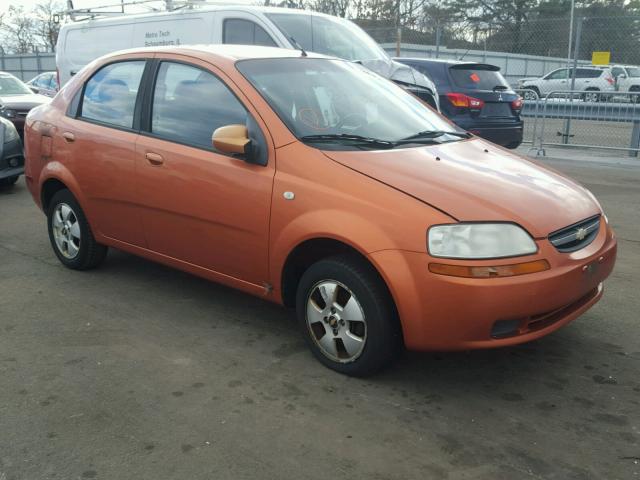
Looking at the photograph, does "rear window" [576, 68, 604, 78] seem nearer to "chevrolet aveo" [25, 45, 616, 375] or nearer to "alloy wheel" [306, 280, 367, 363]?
"chevrolet aveo" [25, 45, 616, 375]

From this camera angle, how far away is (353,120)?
395 cm

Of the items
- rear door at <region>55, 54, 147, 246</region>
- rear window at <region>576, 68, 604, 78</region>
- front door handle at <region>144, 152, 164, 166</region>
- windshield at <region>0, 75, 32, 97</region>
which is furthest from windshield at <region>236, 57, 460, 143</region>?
rear window at <region>576, 68, 604, 78</region>

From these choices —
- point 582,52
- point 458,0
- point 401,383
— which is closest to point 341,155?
point 401,383

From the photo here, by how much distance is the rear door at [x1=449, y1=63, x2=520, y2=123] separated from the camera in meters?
10.0

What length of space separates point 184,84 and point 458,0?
30454mm

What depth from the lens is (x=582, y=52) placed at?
21156 mm

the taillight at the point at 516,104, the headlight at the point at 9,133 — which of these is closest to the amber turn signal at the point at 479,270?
the headlight at the point at 9,133

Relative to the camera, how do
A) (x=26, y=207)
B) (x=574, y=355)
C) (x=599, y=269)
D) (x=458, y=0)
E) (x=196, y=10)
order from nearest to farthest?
1. (x=599, y=269)
2. (x=574, y=355)
3. (x=26, y=207)
4. (x=196, y=10)
5. (x=458, y=0)

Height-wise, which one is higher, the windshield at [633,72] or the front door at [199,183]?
the windshield at [633,72]

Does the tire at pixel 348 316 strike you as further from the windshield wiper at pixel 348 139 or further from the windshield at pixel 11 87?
the windshield at pixel 11 87

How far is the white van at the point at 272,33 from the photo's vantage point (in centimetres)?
855

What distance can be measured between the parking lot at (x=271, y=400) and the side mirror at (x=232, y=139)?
111 cm

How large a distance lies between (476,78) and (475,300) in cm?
797

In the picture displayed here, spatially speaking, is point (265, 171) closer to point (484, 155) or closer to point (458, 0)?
point (484, 155)
